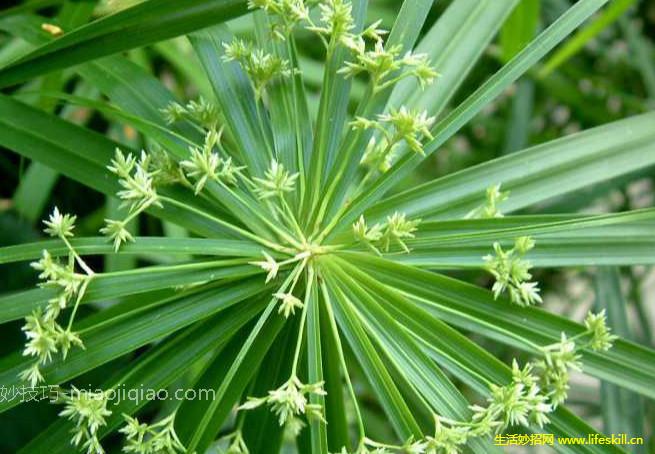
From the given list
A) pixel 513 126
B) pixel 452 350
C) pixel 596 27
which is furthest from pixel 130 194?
pixel 513 126

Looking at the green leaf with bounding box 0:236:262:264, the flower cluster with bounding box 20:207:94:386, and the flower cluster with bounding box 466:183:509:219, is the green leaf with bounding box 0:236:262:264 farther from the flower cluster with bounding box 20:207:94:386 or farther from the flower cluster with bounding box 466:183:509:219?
the flower cluster with bounding box 466:183:509:219

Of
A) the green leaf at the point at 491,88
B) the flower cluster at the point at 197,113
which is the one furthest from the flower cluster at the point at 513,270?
the flower cluster at the point at 197,113

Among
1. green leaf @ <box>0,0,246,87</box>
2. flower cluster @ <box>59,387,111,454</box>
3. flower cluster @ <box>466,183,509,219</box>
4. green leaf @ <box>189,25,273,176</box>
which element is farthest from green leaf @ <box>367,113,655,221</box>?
flower cluster @ <box>59,387,111,454</box>

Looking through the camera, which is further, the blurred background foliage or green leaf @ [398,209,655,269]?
the blurred background foliage

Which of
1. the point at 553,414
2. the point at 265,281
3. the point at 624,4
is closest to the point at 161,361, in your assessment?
the point at 265,281

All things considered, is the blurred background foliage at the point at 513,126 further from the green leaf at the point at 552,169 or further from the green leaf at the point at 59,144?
the green leaf at the point at 552,169
